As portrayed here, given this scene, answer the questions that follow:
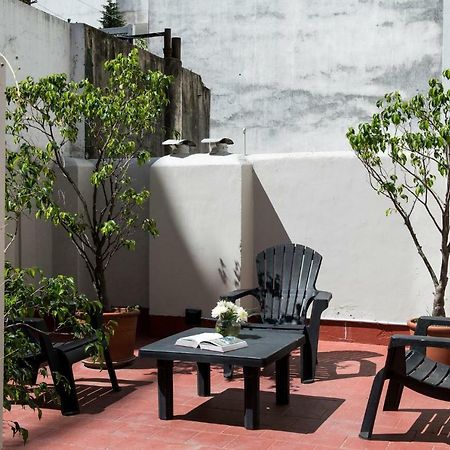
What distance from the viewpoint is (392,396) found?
15.2 ft

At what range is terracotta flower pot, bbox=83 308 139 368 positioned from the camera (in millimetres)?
5801

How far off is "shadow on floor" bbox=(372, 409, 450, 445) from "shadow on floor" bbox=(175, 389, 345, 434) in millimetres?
452

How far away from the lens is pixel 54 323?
22.4ft

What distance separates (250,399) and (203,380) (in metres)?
0.79

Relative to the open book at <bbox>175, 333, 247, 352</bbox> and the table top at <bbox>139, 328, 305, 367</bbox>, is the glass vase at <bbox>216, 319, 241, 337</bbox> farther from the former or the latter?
the table top at <bbox>139, 328, 305, 367</bbox>

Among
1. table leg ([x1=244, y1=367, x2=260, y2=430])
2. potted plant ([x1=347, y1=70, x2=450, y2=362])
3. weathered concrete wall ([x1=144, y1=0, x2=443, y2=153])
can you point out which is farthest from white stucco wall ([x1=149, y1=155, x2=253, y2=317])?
weathered concrete wall ([x1=144, y1=0, x2=443, y2=153])

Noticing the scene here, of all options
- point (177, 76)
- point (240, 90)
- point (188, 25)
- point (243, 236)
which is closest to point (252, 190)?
point (243, 236)

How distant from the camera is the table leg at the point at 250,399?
428 cm

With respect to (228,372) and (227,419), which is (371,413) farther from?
(228,372)

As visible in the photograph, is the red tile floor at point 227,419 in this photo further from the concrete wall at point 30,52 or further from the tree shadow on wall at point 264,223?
the concrete wall at point 30,52

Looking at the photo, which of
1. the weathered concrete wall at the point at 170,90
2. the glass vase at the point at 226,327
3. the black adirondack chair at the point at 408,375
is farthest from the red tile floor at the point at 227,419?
the weathered concrete wall at the point at 170,90

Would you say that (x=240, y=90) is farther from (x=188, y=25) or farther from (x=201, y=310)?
(x=201, y=310)

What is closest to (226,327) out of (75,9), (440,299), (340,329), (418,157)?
(440,299)

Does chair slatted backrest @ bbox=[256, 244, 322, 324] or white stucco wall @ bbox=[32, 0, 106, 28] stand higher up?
white stucco wall @ bbox=[32, 0, 106, 28]
